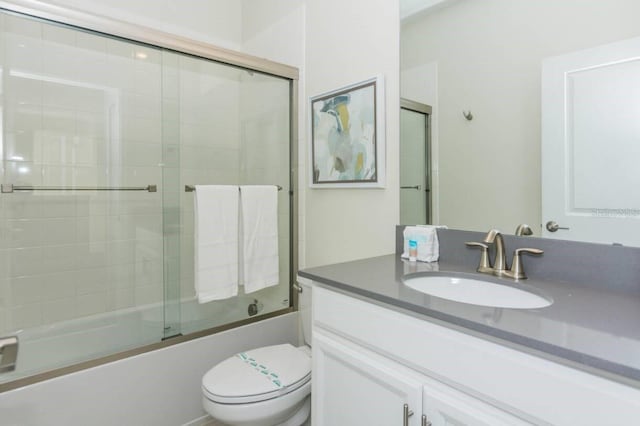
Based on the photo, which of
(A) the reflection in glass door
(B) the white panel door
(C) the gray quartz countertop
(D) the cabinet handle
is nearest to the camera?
(C) the gray quartz countertop

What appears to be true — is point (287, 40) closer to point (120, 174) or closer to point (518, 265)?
point (120, 174)

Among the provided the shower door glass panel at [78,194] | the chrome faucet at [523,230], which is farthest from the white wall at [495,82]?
the shower door glass panel at [78,194]

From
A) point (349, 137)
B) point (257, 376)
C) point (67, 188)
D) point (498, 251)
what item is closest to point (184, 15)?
point (67, 188)

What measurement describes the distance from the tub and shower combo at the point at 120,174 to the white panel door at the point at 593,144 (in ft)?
4.34

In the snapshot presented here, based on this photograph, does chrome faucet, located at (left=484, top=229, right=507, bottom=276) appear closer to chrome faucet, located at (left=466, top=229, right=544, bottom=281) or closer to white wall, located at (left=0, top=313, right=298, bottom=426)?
chrome faucet, located at (left=466, top=229, right=544, bottom=281)

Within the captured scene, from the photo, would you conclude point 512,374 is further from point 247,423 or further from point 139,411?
point 139,411

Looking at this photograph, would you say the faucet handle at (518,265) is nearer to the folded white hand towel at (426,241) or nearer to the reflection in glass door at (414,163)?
the folded white hand towel at (426,241)

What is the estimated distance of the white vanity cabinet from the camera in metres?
0.61

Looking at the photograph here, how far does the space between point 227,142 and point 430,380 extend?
190 cm

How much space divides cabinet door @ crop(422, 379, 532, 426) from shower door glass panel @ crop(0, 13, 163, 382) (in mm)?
1350

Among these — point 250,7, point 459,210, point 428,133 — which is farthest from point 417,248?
point 250,7

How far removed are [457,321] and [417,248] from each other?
622mm

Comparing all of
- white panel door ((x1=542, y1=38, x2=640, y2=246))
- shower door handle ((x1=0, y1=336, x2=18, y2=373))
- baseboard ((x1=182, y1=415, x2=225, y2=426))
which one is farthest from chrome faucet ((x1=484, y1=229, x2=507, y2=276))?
baseboard ((x1=182, y1=415, x2=225, y2=426))

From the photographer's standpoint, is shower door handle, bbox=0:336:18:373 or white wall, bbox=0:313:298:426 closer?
shower door handle, bbox=0:336:18:373
